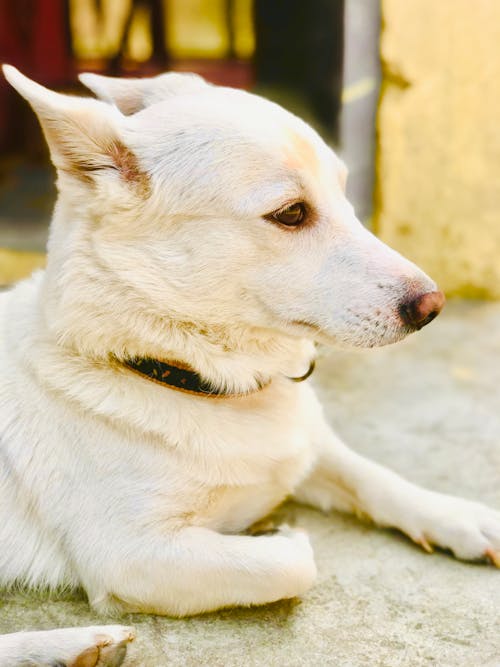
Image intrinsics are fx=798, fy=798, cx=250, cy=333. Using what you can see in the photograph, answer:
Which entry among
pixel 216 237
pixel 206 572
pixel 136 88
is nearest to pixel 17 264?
pixel 136 88

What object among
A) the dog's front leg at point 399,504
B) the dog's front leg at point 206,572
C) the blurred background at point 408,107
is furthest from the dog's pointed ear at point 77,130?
the blurred background at point 408,107

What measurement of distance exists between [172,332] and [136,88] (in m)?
0.81

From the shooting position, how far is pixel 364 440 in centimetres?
305

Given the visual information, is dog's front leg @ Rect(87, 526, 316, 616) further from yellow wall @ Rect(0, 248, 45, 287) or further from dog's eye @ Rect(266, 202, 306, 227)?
yellow wall @ Rect(0, 248, 45, 287)

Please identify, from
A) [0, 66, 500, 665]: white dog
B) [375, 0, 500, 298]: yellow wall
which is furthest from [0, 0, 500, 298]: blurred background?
[0, 66, 500, 665]: white dog

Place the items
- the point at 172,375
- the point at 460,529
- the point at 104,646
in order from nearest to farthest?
1. the point at 104,646
2. the point at 172,375
3. the point at 460,529

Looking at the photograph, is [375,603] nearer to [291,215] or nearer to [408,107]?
[291,215]

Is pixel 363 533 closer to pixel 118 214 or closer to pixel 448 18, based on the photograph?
pixel 118 214

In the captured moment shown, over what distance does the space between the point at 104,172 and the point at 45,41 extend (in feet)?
15.2

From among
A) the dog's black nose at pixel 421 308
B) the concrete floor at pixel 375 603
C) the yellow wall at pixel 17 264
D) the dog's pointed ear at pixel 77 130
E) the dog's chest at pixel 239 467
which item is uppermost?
the dog's pointed ear at pixel 77 130

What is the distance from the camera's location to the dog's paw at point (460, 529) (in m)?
2.30

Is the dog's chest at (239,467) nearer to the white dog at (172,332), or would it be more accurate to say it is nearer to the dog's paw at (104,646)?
the white dog at (172,332)

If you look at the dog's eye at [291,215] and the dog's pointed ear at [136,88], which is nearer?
the dog's eye at [291,215]

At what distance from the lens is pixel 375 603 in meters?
2.18
